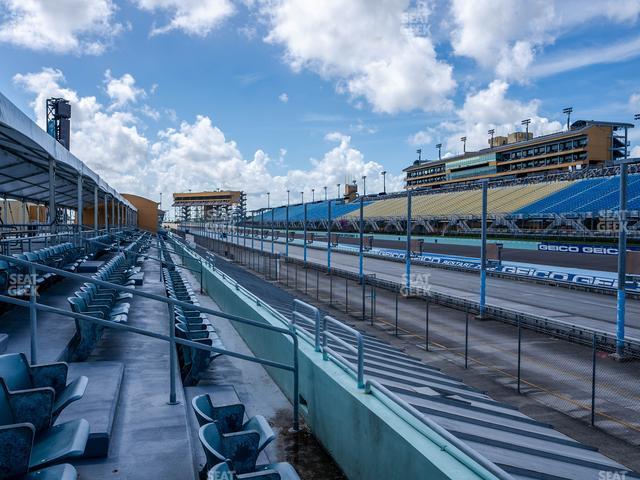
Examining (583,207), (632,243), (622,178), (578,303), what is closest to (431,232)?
(583,207)

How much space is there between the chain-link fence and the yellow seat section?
17785 millimetres

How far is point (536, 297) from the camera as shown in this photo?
1001 inches

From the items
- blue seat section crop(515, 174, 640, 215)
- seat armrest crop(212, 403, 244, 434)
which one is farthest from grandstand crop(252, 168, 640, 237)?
seat armrest crop(212, 403, 244, 434)

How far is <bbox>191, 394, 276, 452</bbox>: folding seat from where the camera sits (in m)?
4.71

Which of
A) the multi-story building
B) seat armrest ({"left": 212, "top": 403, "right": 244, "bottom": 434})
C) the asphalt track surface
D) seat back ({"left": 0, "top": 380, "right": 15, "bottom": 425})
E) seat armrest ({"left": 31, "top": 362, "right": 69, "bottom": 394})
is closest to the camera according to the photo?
seat back ({"left": 0, "top": 380, "right": 15, "bottom": 425})

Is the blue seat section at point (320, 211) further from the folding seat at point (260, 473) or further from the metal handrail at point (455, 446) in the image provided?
the folding seat at point (260, 473)

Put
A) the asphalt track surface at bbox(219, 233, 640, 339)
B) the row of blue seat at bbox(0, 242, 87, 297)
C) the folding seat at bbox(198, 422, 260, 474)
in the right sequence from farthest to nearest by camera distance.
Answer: the asphalt track surface at bbox(219, 233, 640, 339) → the row of blue seat at bbox(0, 242, 87, 297) → the folding seat at bbox(198, 422, 260, 474)

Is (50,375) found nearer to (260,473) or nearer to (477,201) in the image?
(260,473)

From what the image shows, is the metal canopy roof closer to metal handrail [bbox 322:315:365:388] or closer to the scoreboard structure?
metal handrail [bbox 322:315:365:388]

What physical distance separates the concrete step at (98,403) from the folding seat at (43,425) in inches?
21.4

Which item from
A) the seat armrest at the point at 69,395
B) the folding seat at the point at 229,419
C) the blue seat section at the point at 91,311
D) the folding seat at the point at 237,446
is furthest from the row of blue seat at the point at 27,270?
the folding seat at the point at 237,446

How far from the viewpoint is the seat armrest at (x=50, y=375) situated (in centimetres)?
463

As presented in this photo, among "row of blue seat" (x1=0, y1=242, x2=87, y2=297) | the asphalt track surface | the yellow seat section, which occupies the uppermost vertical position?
the yellow seat section

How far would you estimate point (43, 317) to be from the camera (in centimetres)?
861
